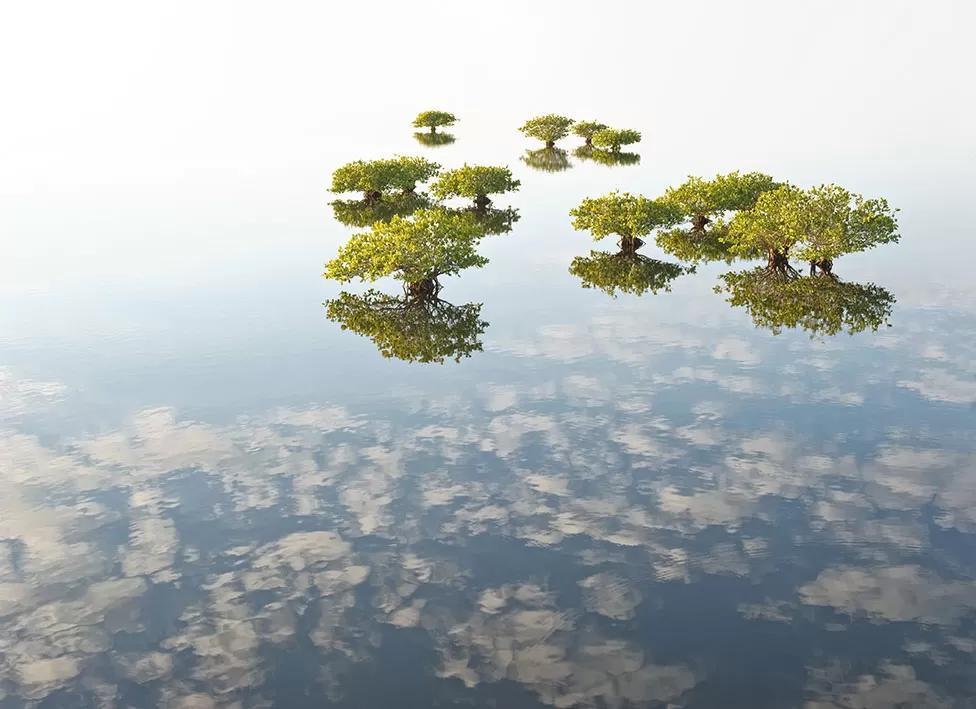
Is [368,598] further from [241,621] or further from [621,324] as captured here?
[621,324]

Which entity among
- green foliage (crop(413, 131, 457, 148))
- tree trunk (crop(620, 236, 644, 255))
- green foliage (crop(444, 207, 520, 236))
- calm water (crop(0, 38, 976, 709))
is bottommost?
calm water (crop(0, 38, 976, 709))

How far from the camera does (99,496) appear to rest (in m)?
25.2

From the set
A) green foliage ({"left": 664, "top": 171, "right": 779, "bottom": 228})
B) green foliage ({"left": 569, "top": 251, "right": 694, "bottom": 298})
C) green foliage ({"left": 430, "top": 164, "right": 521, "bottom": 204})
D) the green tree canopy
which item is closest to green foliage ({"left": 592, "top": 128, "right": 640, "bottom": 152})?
green foliage ({"left": 430, "top": 164, "right": 521, "bottom": 204})

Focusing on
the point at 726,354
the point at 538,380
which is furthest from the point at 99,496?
the point at 726,354

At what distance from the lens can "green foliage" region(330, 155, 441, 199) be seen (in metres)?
69.9

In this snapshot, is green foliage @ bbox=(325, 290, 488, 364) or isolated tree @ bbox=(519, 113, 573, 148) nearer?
green foliage @ bbox=(325, 290, 488, 364)

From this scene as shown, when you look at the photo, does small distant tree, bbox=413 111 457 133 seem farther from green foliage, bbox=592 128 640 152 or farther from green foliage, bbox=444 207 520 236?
green foliage, bbox=444 207 520 236

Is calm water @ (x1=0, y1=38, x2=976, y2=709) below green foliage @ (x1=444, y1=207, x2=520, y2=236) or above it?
below

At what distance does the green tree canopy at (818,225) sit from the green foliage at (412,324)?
17825 millimetres

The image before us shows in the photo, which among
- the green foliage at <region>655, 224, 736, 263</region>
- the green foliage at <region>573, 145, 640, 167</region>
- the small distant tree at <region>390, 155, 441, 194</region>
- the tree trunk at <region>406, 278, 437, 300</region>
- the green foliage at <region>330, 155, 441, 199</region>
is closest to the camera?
the tree trunk at <region>406, 278, 437, 300</region>

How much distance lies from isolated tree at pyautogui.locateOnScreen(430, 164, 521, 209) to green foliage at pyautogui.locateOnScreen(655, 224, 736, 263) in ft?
59.0

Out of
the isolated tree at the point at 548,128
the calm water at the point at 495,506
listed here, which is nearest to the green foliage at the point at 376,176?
the calm water at the point at 495,506

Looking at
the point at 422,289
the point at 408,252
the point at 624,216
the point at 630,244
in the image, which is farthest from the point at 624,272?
the point at 408,252

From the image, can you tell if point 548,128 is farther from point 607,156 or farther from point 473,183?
point 473,183
